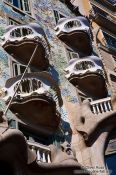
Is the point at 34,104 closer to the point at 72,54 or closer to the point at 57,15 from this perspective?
the point at 72,54

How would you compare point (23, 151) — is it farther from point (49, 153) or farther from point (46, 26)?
point (46, 26)

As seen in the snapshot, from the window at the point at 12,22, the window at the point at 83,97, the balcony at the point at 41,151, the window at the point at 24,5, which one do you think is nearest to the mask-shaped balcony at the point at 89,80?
the window at the point at 83,97

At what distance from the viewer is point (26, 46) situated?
60.8 ft

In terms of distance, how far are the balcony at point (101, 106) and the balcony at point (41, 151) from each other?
3.68 m

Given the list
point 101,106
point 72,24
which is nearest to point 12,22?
point 72,24

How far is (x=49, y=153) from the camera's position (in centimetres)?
1408

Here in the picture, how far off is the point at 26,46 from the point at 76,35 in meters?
4.56

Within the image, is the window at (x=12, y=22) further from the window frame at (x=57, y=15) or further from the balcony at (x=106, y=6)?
the balcony at (x=106, y=6)

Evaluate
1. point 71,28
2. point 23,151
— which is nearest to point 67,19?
point 71,28

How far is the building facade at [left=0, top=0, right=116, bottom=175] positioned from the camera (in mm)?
13070

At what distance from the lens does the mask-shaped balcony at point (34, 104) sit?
15422 millimetres

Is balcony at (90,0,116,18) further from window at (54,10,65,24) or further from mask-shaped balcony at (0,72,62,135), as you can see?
mask-shaped balcony at (0,72,62,135)

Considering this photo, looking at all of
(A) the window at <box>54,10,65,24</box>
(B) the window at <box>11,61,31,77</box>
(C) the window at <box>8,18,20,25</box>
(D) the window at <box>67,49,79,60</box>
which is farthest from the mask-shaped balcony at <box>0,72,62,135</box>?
(A) the window at <box>54,10,65,24</box>

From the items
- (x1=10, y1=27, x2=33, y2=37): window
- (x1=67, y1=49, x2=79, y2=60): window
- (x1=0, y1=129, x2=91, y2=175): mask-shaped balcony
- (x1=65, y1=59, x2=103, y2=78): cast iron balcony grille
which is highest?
(x1=67, y1=49, x2=79, y2=60): window
